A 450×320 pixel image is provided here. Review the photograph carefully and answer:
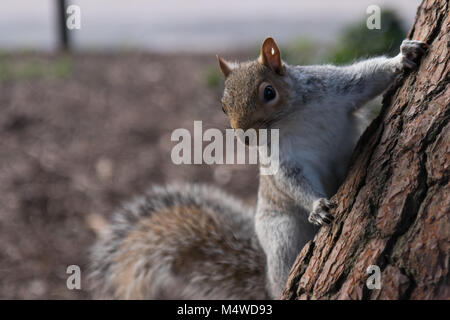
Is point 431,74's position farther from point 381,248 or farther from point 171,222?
point 171,222

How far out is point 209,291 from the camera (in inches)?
72.6

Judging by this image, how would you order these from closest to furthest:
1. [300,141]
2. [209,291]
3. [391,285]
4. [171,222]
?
[391,285] < [300,141] < [209,291] < [171,222]

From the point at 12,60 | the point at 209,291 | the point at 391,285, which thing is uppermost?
the point at 12,60

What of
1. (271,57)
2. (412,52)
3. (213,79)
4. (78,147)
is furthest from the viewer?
(213,79)

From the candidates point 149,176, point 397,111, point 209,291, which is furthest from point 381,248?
point 149,176

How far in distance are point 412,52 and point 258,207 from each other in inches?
30.2

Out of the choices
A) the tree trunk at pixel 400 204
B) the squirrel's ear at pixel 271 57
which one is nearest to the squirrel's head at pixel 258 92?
the squirrel's ear at pixel 271 57

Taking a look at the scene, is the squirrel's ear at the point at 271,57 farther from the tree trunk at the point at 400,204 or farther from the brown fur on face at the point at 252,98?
the tree trunk at the point at 400,204

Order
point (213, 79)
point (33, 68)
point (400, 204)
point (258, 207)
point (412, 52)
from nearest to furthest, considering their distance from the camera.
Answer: point (400, 204)
point (412, 52)
point (258, 207)
point (213, 79)
point (33, 68)

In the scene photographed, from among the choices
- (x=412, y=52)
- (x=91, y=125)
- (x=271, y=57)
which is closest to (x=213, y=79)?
(x=91, y=125)

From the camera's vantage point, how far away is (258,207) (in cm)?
181

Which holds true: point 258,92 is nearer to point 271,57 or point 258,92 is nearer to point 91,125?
point 271,57

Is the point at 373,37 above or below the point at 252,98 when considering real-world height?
above
